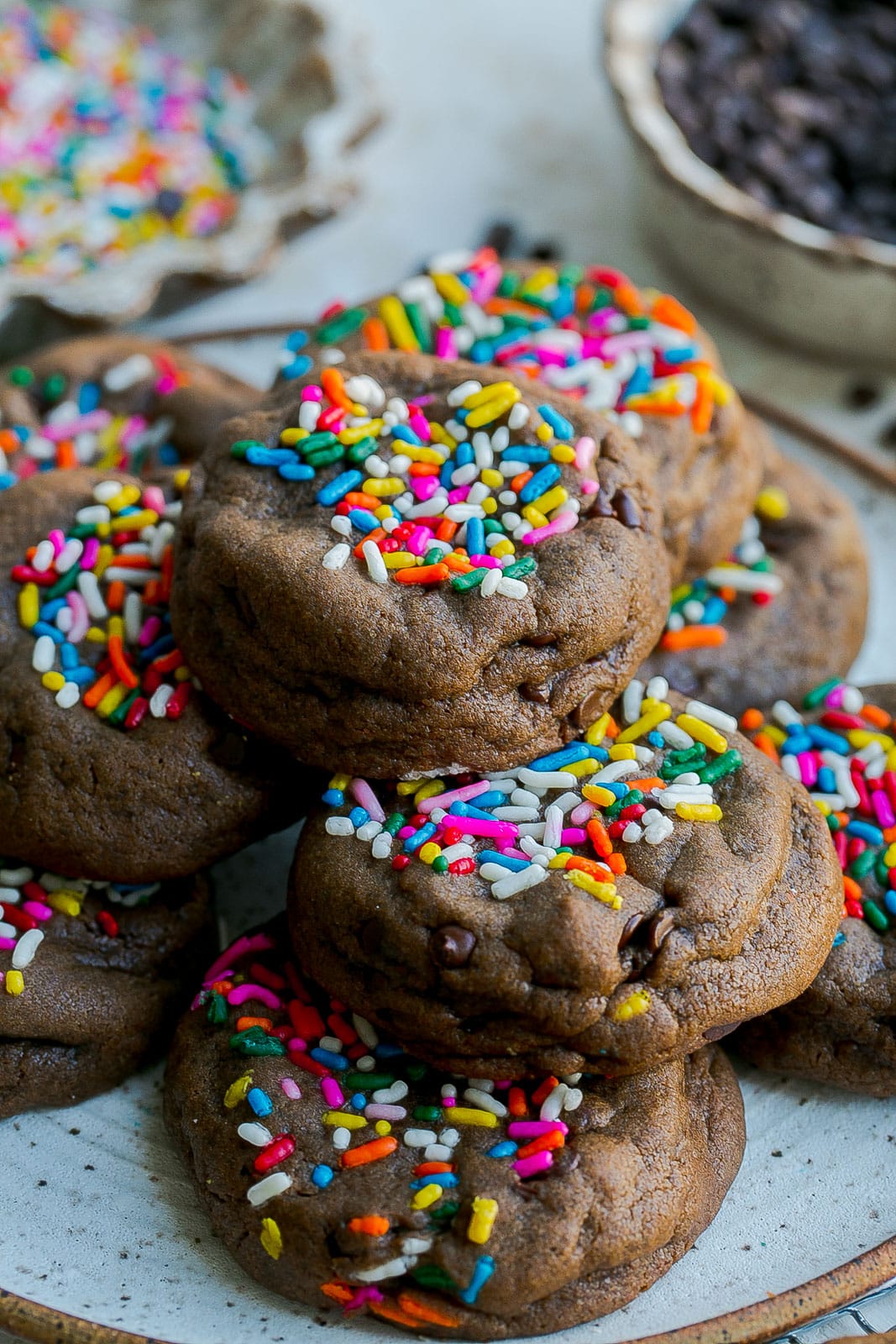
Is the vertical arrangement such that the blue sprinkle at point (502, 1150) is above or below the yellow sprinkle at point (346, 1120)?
above

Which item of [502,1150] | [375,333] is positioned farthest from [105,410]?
[502,1150]

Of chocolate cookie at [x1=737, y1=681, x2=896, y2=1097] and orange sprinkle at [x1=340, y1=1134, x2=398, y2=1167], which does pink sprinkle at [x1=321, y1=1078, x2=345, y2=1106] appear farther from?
chocolate cookie at [x1=737, y1=681, x2=896, y2=1097]

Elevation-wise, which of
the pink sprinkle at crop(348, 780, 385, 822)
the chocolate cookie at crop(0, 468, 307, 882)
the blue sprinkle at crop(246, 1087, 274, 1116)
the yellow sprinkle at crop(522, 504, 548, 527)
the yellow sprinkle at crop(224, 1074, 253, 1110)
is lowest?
the yellow sprinkle at crop(224, 1074, 253, 1110)

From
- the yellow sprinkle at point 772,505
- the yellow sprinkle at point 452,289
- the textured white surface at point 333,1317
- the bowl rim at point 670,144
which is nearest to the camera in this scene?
the textured white surface at point 333,1317

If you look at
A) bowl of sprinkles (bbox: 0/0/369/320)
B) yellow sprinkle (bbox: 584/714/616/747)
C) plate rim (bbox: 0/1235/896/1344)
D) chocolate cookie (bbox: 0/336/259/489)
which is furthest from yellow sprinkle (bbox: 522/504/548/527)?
bowl of sprinkles (bbox: 0/0/369/320)

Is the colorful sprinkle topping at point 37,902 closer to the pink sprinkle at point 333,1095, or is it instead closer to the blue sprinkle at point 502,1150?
the pink sprinkle at point 333,1095

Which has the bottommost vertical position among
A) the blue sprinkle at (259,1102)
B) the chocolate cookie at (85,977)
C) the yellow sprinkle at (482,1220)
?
the chocolate cookie at (85,977)

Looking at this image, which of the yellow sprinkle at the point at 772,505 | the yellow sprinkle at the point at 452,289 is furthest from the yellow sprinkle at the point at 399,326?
the yellow sprinkle at the point at 772,505
